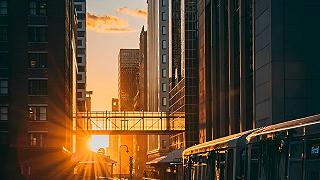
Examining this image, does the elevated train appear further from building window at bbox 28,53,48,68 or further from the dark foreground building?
building window at bbox 28,53,48,68

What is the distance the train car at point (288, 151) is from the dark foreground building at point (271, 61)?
3055 centimetres

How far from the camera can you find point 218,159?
2688 centimetres

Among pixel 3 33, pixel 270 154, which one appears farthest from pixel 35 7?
pixel 270 154

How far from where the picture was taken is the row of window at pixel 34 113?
94812mm

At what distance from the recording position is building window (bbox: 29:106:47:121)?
312 feet

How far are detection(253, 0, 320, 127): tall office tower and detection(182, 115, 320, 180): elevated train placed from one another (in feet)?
71.3

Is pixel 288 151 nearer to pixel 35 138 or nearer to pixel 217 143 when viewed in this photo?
pixel 217 143

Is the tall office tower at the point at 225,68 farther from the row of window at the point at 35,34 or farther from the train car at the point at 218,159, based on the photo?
the train car at the point at 218,159

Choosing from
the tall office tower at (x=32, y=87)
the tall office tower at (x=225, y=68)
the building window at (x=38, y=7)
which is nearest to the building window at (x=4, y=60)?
the tall office tower at (x=32, y=87)

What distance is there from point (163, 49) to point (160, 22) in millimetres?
7102

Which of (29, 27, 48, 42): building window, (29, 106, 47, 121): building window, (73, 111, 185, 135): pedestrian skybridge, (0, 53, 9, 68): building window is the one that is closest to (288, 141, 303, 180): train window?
(29, 106, 47, 121): building window

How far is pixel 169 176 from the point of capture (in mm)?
88562

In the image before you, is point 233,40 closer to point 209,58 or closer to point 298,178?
point 209,58

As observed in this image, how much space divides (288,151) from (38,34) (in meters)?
83.1
